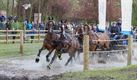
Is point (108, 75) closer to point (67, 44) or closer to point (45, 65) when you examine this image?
point (45, 65)

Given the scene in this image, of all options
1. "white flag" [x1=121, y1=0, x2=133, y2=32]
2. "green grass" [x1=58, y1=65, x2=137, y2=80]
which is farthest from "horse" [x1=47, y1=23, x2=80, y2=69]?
"green grass" [x1=58, y1=65, x2=137, y2=80]

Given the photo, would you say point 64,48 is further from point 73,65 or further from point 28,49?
point 28,49

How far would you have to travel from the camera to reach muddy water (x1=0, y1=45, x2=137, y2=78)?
17884mm

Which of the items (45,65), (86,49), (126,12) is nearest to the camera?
(86,49)

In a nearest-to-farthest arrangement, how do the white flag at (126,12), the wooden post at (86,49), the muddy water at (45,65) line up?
the wooden post at (86,49)
the muddy water at (45,65)
the white flag at (126,12)

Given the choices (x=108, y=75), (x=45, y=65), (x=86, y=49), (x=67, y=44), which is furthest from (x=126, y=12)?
(x=108, y=75)

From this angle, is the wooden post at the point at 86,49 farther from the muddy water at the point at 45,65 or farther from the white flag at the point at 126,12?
the white flag at the point at 126,12

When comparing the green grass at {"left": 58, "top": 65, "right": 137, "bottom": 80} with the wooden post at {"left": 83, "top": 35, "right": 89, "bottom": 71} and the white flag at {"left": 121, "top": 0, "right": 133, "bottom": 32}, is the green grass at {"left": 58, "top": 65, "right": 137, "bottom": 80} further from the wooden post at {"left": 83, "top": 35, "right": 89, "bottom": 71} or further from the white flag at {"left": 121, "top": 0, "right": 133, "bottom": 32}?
the white flag at {"left": 121, "top": 0, "right": 133, "bottom": 32}

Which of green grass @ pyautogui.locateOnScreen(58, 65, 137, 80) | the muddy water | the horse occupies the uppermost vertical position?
the horse

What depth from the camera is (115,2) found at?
67500mm

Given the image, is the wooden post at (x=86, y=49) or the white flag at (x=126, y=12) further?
the white flag at (x=126, y=12)

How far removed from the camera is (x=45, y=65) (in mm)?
21016

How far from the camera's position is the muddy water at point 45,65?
Result: 58.7ft

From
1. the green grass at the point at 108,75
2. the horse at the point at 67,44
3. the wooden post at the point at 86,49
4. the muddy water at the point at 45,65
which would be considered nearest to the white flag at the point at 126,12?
the muddy water at the point at 45,65
